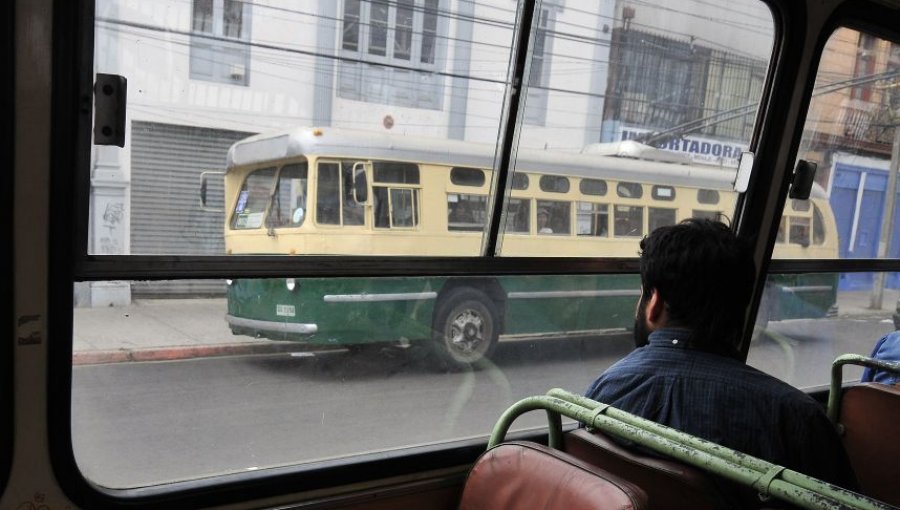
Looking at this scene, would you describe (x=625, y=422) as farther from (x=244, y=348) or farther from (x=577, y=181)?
(x=577, y=181)

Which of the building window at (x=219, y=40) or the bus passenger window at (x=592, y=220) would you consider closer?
the building window at (x=219, y=40)

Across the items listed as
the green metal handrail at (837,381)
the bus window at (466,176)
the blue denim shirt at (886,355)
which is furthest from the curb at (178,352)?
the blue denim shirt at (886,355)

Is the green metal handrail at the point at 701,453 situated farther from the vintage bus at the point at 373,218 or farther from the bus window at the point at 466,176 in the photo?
the bus window at the point at 466,176

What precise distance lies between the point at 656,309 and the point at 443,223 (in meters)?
0.90

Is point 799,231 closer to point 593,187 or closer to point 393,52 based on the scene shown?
point 593,187

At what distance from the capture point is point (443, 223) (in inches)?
94.3

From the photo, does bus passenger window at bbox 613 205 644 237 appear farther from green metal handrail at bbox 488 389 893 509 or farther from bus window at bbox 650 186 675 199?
green metal handrail at bbox 488 389 893 509

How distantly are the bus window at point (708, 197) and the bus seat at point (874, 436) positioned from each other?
95cm

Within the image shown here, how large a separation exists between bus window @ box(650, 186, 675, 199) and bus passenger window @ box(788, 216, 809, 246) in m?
0.57

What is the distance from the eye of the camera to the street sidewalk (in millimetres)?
1637

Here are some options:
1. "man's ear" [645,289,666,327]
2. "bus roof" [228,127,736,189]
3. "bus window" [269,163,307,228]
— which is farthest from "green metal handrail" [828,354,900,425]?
"bus window" [269,163,307,228]

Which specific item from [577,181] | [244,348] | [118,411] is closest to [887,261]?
[577,181]

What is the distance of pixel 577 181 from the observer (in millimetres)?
2801

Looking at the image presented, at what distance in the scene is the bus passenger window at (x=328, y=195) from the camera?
7.02 ft
